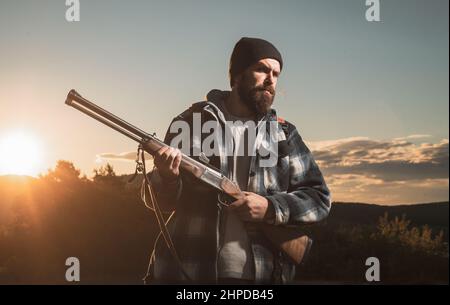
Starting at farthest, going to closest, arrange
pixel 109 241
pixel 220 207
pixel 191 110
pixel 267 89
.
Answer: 1. pixel 109 241
2. pixel 267 89
3. pixel 191 110
4. pixel 220 207

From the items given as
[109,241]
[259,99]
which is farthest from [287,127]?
[109,241]

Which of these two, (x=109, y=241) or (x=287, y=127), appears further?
(x=109, y=241)

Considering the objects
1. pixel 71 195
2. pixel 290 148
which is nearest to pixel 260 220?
pixel 290 148

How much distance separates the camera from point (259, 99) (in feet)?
16.4

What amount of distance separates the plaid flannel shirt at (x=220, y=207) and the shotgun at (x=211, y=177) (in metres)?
0.07

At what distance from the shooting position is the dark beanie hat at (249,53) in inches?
201

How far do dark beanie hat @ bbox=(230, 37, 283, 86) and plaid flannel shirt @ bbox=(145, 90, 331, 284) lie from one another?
1.20 feet

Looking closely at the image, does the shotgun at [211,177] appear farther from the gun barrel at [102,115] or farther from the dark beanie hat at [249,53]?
the dark beanie hat at [249,53]

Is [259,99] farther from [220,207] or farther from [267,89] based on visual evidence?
[220,207]

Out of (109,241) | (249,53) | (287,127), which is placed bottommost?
(109,241)

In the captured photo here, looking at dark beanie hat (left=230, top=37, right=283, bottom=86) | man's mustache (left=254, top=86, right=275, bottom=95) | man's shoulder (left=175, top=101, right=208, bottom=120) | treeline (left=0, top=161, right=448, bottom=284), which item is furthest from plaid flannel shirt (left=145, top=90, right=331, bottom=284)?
treeline (left=0, top=161, right=448, bottom=284)

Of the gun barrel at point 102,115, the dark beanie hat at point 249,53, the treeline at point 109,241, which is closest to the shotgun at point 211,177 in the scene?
the gun barrel at point 102,115

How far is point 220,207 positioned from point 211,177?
299 mm
